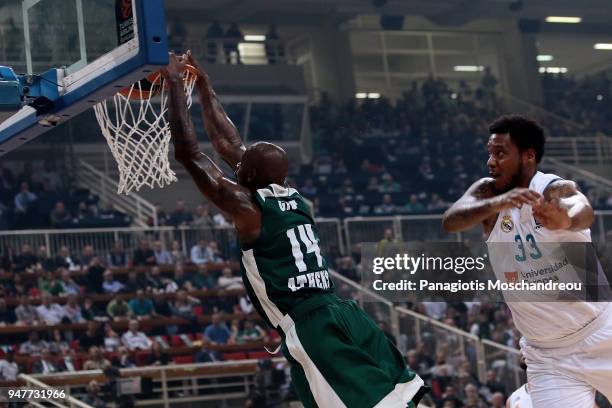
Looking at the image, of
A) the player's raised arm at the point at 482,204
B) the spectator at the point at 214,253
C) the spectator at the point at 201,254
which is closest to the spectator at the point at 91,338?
the spectator at the point at 201,254

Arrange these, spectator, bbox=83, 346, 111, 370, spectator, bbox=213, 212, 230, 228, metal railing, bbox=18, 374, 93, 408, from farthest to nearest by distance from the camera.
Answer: spectator, bbox=213, 212, 230, 228
spectator, bbox=83, 346, 111, 370
metal railing, bbox=18, 374, 93, 408

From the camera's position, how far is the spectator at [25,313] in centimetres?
1698

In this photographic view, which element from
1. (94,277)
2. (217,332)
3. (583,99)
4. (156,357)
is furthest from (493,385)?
(583,99)

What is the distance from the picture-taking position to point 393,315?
17.6m

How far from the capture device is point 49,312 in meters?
17.2

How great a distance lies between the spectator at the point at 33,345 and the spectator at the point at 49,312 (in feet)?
1.56

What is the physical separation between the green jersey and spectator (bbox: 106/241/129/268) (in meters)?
13.6

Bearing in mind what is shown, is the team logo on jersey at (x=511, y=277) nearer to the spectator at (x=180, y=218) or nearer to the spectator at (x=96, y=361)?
the spectator at (x=96, y=361)

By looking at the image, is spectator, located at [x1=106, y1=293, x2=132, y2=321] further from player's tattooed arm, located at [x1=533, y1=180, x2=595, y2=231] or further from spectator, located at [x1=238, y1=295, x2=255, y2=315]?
player's tattooed arm, located at [x1=533, y1=180, x2=595, y2=231]

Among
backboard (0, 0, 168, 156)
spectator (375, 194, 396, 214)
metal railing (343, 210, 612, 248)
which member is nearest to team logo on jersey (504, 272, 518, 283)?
backboard (0, 0, 168, 156)

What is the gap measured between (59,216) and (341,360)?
1565 cm

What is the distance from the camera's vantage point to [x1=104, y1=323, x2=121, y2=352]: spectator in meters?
16.6

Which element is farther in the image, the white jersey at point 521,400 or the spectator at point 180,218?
the spectator at point 180,218

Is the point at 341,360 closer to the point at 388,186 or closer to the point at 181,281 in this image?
the point at 181,281
